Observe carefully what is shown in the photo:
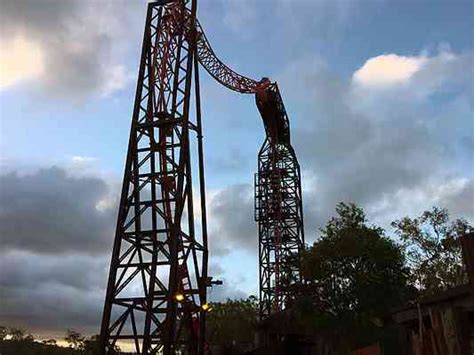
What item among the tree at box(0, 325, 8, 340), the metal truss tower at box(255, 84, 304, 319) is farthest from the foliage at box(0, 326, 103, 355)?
the metal truss tower at box(255, 84, 304, 319)

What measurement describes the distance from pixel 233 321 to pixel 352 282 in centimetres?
3074

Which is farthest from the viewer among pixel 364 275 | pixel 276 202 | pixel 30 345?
pixel 30 345

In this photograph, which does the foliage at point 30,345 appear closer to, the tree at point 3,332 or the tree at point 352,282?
the tree at point 3,332

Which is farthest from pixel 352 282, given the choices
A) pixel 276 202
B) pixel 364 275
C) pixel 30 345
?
pixel 30 345

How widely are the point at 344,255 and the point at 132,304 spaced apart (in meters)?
12.2

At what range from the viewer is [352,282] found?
2741 cm

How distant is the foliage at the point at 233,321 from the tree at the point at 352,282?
2502 centimetres

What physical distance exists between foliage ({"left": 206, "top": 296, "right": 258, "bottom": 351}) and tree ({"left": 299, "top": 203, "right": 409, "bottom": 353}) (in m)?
25.0

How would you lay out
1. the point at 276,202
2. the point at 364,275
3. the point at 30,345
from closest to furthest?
1. the point at 364,275
2. the point at 276,202
3. the point at 30,345

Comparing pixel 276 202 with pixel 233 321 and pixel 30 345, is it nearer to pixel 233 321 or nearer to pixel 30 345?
pixel 233 321

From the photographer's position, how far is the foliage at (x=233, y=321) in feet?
176

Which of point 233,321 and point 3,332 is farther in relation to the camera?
point 3,332

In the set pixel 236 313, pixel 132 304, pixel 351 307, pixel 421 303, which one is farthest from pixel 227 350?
pixel 236 313

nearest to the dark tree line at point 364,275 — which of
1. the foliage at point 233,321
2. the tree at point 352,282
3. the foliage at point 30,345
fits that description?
the tree at point 352,282
